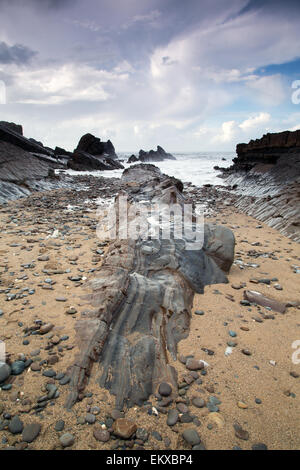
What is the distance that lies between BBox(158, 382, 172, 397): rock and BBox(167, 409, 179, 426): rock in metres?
0.13

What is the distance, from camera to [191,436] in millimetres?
1775

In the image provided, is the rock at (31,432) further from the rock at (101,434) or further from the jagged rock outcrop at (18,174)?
the jagged rock outcrop at (18,174)

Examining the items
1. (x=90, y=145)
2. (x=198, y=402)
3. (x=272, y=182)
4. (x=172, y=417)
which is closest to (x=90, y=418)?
(x=172, y=417)

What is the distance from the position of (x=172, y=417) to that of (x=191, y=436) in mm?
182

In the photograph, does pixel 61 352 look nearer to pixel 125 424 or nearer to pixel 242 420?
A: pixel 125 424

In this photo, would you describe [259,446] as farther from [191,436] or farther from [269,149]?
[269,149]

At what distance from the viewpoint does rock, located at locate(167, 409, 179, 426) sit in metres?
1.87

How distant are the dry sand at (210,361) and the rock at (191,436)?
40 millimetres

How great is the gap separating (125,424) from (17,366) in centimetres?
104

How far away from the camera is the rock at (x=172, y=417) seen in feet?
6.12

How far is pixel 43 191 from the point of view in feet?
41.1

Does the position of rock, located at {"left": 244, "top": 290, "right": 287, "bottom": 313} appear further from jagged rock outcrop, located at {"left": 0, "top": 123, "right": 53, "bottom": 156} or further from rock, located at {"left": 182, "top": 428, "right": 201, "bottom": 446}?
jagged rock outcrop, located at {"left": 0, "top": 123, "right": 53, "bottom": 156}

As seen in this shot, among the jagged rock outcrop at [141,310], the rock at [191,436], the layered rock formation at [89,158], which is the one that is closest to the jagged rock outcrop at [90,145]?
the layered rock formation at [89,158]

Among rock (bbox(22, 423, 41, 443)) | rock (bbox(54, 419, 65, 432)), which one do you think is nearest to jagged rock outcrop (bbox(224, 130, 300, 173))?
rock (bbox(54, 419, 65, 432))
